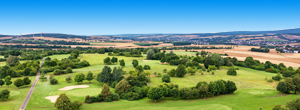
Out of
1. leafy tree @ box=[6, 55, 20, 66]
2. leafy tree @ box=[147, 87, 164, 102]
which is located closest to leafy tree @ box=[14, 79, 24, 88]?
leafy tree @ box=[6, 55, 20, 66]

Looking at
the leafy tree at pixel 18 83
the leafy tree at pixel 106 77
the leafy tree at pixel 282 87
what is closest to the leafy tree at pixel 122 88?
the leafy tree at pixel 106 77

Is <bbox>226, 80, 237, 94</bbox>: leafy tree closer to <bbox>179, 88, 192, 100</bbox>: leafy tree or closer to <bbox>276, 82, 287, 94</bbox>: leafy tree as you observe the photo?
<bbox>276, 82, 287, 94</bbox>: leafy tree

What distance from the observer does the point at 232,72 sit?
9400cm

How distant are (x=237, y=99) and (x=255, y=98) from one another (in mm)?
5943

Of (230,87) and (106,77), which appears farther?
(106,77)

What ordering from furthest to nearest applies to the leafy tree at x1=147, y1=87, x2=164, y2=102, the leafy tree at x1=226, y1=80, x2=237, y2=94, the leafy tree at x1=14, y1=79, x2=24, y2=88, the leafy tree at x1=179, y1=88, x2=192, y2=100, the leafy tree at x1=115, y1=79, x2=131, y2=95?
the leafy tree at x1=14, y1=79, x2=24, y2=88, the leafy tree at x1=115, y1=79, x2=131, y2=95, the leafy tree at x1=226, y1=80, x2=237, y2=94, the leafy tree at x1=179, y1=88, x2=192, y2=100, the leafy tree at x1=147, y1=87, x2=164, y2=102

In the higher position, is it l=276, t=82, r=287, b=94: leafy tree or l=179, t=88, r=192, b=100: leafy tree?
l=276, t=82, r=287, b=94: leafy tree

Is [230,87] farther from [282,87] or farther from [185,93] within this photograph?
[185,93]

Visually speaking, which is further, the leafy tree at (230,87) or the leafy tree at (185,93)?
the leafy tree at (230,87)

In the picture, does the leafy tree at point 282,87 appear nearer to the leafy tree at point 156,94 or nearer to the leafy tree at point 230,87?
the leafy tree at point 230,87

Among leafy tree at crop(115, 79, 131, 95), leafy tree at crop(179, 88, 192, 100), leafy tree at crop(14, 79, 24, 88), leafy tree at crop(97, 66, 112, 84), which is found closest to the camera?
leafy tree at crop(179, 88, 192, 100)

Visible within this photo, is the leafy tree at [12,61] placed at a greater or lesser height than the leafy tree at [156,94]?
greater

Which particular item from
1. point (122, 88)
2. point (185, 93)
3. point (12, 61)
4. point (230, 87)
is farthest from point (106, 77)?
point (12, 61)

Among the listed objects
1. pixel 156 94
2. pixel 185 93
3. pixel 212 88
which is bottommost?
pixel 185 93
